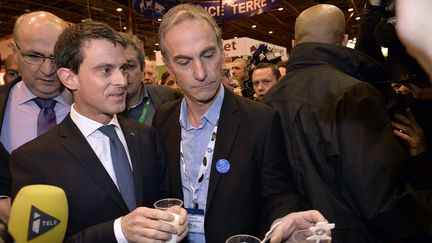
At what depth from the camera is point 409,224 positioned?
1742 millimetres

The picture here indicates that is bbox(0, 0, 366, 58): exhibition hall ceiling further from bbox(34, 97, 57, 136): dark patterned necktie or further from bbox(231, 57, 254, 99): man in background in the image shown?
bbox(34, 97, 57, 136): dark patterned necktie

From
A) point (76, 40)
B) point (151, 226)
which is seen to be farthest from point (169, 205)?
point (76, 40)

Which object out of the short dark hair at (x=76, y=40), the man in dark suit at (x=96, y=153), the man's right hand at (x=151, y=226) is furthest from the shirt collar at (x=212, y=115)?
the man's right hand at (x=151, y=226)

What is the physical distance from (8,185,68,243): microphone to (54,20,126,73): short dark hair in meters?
0.82

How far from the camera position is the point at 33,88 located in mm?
2143

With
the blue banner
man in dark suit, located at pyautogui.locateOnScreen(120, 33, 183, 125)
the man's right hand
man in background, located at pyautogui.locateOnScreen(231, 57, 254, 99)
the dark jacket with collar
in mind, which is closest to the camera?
the man's right hand

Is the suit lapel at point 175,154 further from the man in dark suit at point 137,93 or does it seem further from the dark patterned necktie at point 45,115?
the man in dark suit at point 137,93

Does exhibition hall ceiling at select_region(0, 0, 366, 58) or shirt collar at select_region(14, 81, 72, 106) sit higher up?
exhibition hall ceiling at select_region(0, 0, 366, 58)

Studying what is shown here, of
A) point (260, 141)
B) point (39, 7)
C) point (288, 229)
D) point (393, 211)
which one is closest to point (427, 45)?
point (288, 229)

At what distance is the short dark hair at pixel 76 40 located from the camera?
1.67 m

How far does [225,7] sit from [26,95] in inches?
169

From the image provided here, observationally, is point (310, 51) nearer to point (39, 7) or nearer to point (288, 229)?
point (288, 229)

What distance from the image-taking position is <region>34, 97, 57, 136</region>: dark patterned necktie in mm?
2082

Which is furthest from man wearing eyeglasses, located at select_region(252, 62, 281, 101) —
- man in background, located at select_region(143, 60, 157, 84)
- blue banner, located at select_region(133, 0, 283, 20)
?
man in background, located at select_region(143, 60, 157, 84)
